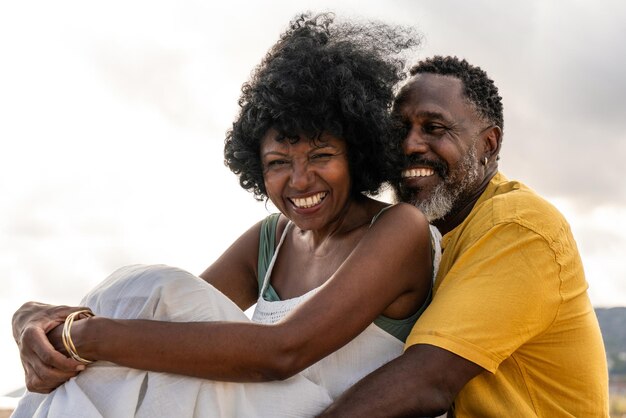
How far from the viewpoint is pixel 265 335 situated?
2.98 metres

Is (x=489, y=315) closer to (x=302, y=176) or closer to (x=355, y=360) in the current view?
(x=355, y=360)

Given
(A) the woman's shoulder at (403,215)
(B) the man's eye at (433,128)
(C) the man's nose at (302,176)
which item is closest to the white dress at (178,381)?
(A) the woman's shoulder at (403,215)

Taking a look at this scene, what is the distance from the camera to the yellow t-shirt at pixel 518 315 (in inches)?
123

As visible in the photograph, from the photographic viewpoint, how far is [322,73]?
3371 mm

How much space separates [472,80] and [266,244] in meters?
1.16

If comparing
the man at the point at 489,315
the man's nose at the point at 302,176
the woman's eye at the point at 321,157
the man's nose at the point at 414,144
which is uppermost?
the man's nose at the point at 414,144

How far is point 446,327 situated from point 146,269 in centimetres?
106

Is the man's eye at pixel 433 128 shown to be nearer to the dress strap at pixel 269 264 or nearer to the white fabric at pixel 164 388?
the dress strap at pixel 269 264

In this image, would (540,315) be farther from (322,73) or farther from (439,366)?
(322,73)

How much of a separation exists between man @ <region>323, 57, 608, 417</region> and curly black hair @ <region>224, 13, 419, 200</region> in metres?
0.33

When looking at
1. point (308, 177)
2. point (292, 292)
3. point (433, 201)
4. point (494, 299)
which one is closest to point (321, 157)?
point (308, 177)

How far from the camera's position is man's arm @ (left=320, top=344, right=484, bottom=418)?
9.95 feet

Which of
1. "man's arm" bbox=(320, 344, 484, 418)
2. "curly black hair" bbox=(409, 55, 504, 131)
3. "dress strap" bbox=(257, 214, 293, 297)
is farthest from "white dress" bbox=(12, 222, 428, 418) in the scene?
"curly black hair" bbox=(409, 55, 504, 131)

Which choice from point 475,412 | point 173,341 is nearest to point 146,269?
point 173,341
